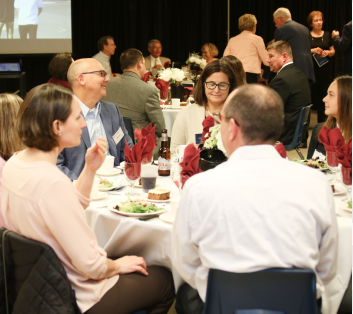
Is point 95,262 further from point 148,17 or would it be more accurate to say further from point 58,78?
point 148,17

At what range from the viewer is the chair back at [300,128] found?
4909 millimetres

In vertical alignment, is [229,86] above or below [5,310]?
above

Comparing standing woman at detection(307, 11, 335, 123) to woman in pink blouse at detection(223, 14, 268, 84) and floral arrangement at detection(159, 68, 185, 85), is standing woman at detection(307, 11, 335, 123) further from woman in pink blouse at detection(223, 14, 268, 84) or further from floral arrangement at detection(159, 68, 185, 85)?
floral arrangement at detection(159, 68, 185, 85)

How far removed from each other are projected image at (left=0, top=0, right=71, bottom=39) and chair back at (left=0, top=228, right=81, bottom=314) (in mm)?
8325

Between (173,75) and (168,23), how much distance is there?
5.47 m

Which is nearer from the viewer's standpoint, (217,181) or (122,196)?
(217,181)

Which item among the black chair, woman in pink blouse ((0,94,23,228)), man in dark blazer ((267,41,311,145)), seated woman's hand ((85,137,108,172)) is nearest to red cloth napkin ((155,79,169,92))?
man in dark blazer ((267,41,311,145))

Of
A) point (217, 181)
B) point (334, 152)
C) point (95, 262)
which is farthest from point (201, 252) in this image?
point (334, 152)

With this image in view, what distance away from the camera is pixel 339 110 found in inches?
121

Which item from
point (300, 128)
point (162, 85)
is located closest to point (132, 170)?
point (300, 128)

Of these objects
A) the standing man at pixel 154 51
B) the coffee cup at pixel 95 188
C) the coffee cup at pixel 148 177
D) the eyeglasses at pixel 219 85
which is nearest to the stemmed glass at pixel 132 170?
the coffee cup at pixel 148 177

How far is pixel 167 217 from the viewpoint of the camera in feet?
6.16

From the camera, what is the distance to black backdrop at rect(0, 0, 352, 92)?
1014 centimetres

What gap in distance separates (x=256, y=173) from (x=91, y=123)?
6.81 ft
